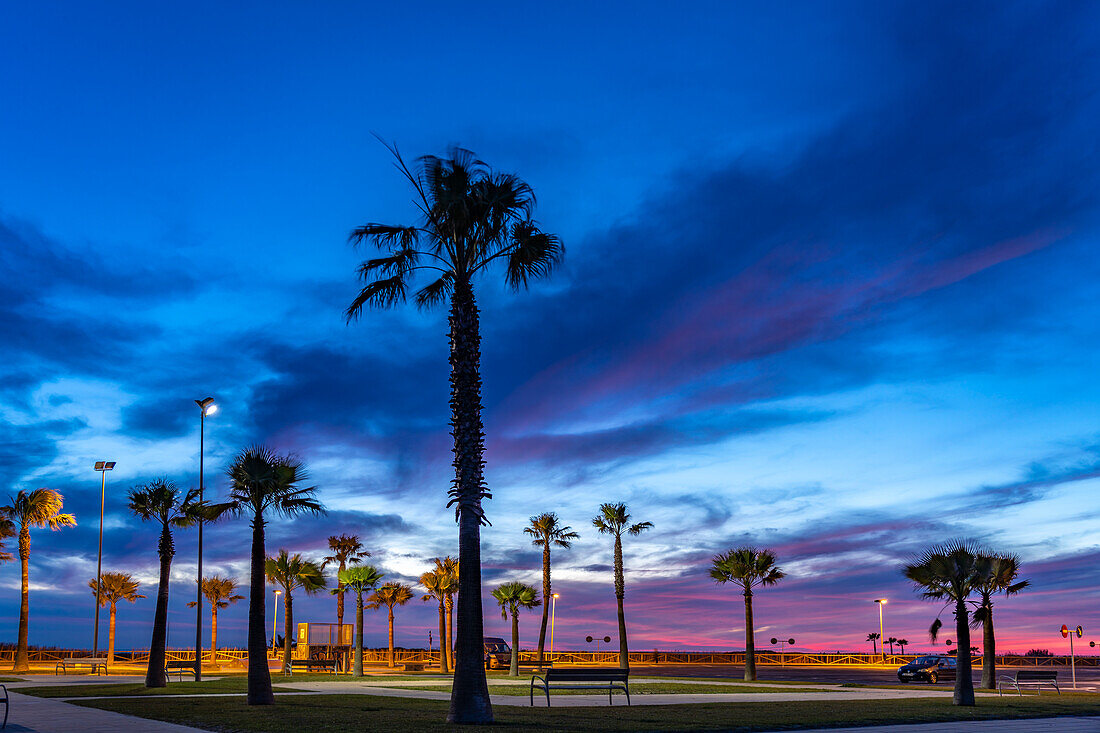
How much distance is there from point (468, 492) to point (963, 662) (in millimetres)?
16150

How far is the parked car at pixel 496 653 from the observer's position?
65312mm

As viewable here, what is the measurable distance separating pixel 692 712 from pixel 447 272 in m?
12.0

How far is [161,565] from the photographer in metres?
34.1

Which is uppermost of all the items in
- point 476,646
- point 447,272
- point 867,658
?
point 447,272

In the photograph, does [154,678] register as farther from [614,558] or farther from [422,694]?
[614,558]

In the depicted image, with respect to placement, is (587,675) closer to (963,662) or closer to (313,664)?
(963,662)

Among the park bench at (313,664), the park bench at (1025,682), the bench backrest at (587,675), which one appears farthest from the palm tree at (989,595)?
the park bench at (313,664)

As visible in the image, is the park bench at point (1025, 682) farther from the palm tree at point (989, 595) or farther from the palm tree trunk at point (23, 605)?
the palm tree trunk at point (23, 605)

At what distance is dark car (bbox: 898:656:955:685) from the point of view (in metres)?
47.9

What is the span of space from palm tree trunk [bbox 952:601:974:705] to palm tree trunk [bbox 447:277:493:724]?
14.4 metres

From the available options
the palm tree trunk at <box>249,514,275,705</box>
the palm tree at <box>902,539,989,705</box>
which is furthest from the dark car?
the palm tree trunk at <box>249,514,275,705</box>

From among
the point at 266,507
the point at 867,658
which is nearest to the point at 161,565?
the point at 266,507

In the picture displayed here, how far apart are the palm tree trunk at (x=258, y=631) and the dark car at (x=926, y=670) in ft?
116

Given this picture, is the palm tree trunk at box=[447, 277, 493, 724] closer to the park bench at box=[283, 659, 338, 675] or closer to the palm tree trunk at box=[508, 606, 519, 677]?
the palm tree trunk at box=[508, 606, 519, 677]
